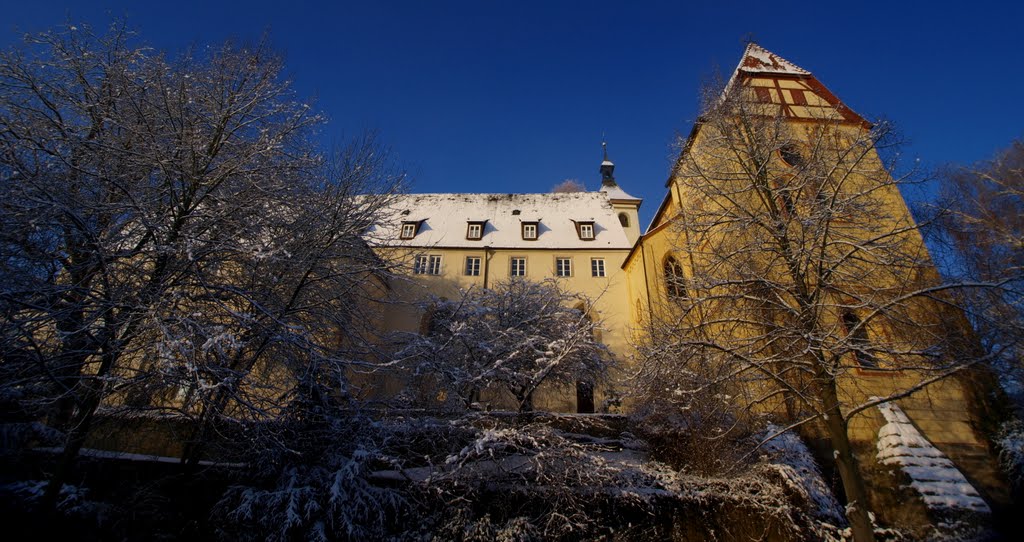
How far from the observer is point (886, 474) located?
31.3 ft

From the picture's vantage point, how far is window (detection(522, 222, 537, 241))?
24322 mm

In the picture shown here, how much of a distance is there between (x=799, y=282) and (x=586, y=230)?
17.5 metres

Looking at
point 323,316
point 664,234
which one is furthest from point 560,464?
point 664,234

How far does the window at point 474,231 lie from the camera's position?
24.3m

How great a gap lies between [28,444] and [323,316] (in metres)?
4.94

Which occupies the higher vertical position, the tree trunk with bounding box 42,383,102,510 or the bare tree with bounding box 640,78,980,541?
the bare tree with bounding box 640,78,980,541

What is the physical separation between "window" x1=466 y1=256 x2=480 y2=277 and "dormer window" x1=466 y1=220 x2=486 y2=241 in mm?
1580

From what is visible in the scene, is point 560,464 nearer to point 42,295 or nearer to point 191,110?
point 42,295

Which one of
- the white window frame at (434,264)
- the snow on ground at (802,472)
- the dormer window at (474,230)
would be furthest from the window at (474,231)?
the snow on ground at (802,472)

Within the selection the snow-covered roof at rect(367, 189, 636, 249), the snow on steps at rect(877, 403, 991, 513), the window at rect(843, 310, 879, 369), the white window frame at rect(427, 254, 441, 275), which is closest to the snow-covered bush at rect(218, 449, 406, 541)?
the window at rect(843, 310, 879, 369)

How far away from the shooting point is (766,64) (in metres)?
15.3

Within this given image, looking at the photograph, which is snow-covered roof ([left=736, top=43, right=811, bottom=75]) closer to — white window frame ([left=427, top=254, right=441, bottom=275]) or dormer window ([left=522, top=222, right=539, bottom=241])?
dormer window ([left=522, top=222, right=539, bottom=241])

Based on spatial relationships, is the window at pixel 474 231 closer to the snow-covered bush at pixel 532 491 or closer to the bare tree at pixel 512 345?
the bare tree at pixel 512 345

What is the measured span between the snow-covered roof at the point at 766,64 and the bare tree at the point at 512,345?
10106 millimetres
